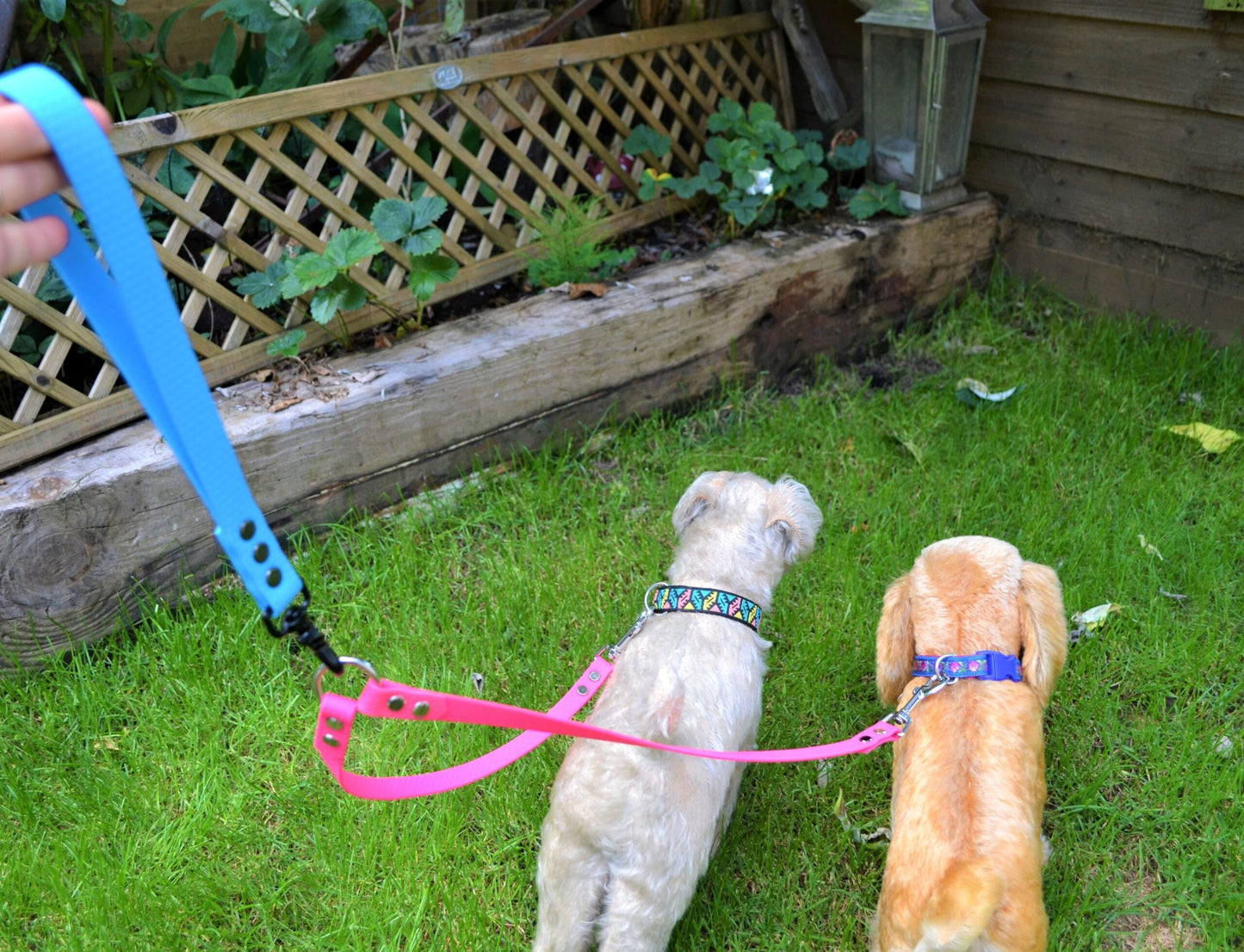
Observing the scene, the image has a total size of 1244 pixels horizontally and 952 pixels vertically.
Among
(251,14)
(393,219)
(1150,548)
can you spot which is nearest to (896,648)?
(1150,548)

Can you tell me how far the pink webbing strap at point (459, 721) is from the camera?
1.47 meters

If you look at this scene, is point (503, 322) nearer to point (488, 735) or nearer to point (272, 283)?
point (272, 283)

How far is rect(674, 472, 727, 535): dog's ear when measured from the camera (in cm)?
248

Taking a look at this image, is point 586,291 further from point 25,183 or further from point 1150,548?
point 25,183

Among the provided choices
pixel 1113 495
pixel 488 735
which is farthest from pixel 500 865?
pixel 1113 495

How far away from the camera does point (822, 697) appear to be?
2.76 metres

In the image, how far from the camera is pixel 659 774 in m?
1.92

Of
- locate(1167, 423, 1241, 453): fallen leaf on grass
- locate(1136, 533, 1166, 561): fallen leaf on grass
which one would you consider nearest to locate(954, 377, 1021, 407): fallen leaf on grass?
locate(1167, 423, 1241, 453): fallen leaf on grass

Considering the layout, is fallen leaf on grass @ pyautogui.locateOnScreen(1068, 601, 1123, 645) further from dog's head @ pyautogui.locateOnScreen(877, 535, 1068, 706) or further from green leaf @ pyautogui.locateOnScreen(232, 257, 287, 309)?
green leaf @ pyautogui.locateOnScreen(232, 257, 287, 309)

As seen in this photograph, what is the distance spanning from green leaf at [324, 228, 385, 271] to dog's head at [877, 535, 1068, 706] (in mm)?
2139

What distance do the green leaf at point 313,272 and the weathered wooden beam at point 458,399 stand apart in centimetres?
35

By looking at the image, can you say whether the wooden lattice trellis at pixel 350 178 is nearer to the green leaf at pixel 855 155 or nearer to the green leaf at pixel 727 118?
the green leaf at pixel 727 118

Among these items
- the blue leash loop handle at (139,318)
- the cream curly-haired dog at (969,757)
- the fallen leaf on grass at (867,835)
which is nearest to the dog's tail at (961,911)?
the cream curly-haired dog at (969,757)

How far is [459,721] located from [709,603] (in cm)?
71
